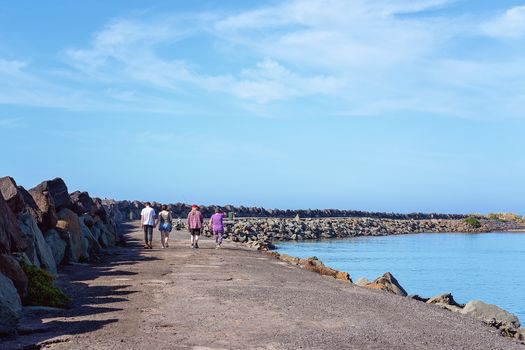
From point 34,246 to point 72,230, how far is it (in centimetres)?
512

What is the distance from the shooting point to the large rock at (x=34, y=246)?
49.6 feet

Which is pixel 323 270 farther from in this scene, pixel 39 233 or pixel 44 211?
pixel 39 233

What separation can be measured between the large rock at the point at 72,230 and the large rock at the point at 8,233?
6157 millimetres

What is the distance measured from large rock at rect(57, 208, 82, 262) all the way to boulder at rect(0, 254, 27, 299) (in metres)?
7.57

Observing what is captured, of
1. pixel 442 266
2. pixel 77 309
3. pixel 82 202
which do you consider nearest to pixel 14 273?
pixel 77 309

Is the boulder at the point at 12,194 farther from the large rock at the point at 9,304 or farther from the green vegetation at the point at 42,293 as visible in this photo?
the large rock at the point at 9,304

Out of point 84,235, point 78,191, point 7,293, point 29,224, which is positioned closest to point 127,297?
point 7,293

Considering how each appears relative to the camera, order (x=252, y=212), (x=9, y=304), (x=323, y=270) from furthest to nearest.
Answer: (x=252, y=212) → (x=323, y=270) → (x=9, y=304)

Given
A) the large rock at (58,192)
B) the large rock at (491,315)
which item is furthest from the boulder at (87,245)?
the large rock at (491,315)

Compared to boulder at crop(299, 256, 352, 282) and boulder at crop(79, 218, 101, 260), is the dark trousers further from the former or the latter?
boulder at crop(299, 256, 352, 282)

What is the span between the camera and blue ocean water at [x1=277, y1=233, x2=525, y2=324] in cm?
2492

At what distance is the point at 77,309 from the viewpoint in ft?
38.8

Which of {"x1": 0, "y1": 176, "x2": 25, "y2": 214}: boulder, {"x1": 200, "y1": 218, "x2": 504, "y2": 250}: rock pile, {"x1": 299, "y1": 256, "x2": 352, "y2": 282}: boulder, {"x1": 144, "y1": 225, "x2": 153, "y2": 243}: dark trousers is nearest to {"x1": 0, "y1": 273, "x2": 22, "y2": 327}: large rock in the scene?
{"x1": 0, "y1": 176, "x2": 25, "y2": 214}: boulder

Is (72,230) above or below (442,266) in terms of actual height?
above
